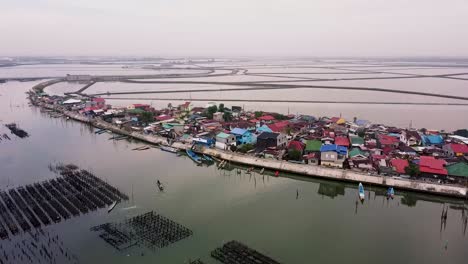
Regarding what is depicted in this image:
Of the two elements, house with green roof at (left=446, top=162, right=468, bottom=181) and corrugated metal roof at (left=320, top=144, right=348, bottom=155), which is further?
corrugated metal roof at (left=320, top=144, right=348, bottom=155)

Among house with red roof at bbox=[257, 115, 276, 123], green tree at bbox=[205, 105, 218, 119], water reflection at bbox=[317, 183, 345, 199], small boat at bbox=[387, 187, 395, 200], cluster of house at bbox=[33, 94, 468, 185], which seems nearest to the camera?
small boat at bbox=[387, 187, 395, 200]

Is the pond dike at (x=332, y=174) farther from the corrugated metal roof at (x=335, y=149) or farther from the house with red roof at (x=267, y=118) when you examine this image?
the house with red roof at (x=267, y=118)

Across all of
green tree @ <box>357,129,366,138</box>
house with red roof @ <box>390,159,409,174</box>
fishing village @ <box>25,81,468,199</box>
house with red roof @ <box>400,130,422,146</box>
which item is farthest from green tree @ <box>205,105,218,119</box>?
house with red roof @ <box>390,159,409,174</box>

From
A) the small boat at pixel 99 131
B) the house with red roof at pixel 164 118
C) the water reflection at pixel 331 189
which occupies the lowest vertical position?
the water reflection at pixel 331 189

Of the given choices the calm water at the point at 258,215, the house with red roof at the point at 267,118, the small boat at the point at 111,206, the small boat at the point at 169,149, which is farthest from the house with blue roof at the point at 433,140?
the small boat at the point at 111,206

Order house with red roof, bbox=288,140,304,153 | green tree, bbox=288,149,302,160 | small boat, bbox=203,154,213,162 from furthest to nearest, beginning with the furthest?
small boat, bbox=203,154,213,162 → house with red roof, bbox=288,140,304,153 → green tree, bbox=288,149,302,160

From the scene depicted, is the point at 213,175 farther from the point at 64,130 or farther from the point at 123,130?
the point at 64,130

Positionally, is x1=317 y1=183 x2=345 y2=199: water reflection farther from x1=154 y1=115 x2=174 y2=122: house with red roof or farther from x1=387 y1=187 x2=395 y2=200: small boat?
x1=154 y1=115 x2=174 y2=122: house with red roof
